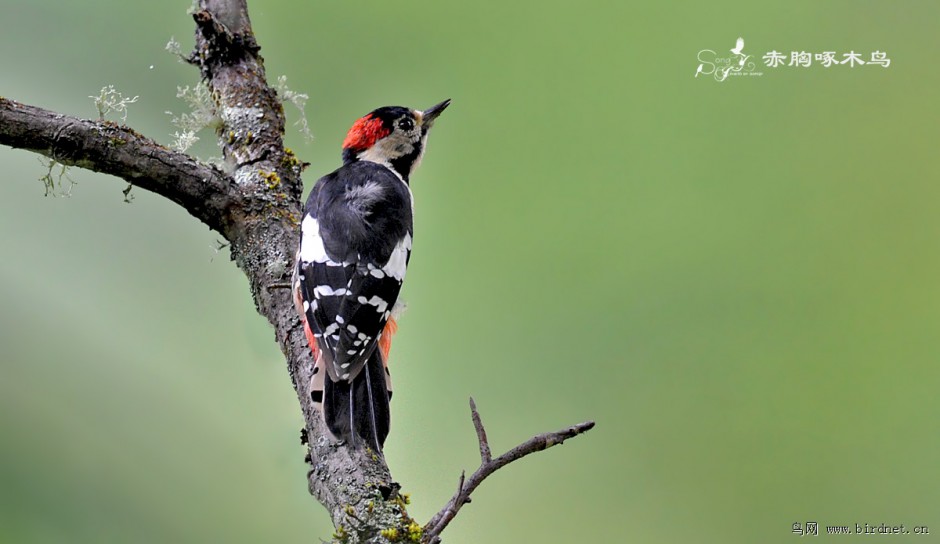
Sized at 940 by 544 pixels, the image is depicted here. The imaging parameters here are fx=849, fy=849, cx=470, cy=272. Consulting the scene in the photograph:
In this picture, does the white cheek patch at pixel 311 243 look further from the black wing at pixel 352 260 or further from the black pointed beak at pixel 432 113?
the black pointed beak at pixel 432 113

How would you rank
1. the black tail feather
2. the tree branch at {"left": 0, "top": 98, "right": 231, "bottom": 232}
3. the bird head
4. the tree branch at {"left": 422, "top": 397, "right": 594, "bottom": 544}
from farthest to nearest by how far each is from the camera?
the bird head → the tree branch at {"left": 0, "top": 98, "right": 231, "bottom": 232} → the black tail feather → the tree branch at {"left": 422, "top": 397, "right": 594, "bottom": 544}

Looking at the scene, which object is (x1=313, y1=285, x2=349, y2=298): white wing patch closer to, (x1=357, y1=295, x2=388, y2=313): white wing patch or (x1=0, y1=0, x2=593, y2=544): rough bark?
(x1=357, y1=295, x2=388, y2=313): white wing patch

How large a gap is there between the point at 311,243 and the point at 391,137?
2.00ft

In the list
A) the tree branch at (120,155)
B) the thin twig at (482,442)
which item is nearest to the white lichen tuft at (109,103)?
the tree branch at (120,155)

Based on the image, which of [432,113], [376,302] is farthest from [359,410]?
[432,113]

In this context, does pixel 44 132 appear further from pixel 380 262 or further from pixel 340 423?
pixel 340 423

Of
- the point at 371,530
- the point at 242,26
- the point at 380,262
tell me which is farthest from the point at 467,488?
the point at 242,26

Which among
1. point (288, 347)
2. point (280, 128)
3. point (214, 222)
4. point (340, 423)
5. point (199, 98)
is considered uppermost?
point (199, 98)

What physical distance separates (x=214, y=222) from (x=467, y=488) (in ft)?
3.13

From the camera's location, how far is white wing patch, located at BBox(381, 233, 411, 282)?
1812 millimetres

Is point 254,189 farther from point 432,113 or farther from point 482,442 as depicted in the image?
point 482,442

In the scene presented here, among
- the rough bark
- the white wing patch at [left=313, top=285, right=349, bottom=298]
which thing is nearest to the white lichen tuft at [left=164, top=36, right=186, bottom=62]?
the rough bark

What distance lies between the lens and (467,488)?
4.44 ft

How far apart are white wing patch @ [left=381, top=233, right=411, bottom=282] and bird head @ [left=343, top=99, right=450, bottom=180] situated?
451 millimetres
